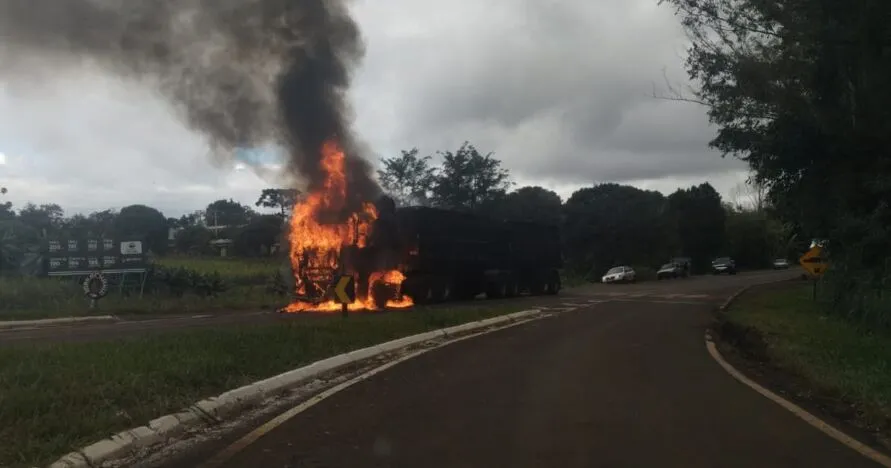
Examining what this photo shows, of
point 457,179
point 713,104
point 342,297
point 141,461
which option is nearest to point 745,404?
point 141,461

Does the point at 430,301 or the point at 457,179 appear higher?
the point at 457,179

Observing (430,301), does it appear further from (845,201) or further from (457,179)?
(457,179)

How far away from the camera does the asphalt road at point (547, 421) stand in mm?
6125

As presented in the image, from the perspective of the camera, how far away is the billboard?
1051 inches

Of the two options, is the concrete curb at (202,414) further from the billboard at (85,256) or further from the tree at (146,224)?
the tree at (146,224)

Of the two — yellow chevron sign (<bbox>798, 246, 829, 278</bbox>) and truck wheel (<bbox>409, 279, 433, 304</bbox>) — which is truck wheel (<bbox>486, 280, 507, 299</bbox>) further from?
yellow chevron sign (<bbox>798, 246, 829, 278</bbox>)

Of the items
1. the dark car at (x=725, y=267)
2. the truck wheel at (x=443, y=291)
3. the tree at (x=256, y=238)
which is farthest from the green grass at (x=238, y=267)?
the dark car at (x=725, y=267)

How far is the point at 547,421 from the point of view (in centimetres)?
750

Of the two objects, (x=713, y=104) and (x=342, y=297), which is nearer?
(x=342, y=297)

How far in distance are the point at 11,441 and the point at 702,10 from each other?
21.0 m

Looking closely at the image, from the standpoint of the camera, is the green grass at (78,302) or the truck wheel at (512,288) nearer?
the green grass at (78,302)

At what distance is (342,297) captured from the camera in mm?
16266

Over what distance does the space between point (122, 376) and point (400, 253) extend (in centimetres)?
1809

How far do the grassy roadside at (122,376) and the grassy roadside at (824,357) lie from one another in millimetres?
6510
